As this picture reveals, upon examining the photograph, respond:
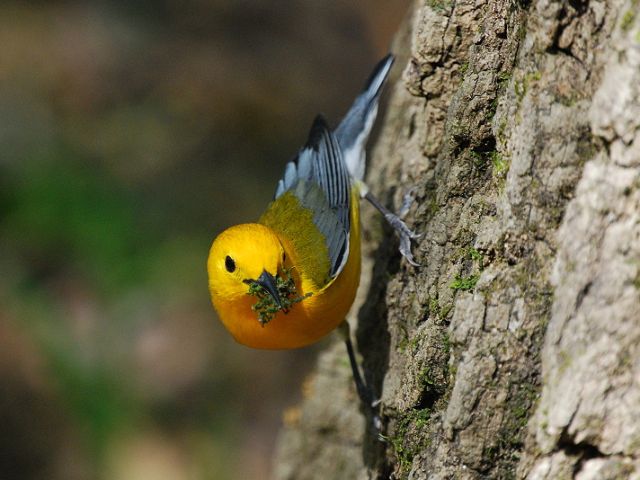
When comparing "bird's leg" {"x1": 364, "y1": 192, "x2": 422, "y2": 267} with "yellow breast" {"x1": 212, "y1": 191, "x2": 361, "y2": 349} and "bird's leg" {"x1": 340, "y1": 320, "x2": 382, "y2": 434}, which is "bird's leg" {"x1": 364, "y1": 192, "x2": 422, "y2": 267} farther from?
"bird's leg" {"x1": 340, "y1": 320, "x2": 382, "y2": 434}

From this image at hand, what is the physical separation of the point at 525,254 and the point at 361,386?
→ 1883mm

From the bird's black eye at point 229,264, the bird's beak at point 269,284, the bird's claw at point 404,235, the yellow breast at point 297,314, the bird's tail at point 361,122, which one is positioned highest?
the bird's tail at point 361,122

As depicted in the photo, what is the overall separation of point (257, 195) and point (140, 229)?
141 centimetres

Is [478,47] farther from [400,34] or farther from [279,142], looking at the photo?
[279,142]

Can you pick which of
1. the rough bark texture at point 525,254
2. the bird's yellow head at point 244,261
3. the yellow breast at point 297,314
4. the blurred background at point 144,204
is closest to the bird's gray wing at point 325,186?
the yellow breast at point 297,314

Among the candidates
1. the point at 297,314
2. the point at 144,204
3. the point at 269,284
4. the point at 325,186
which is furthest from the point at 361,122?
the point at 144,204

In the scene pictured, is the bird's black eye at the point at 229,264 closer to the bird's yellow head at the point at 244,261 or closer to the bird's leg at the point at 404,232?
the bird's yellow head at the point at 244,261

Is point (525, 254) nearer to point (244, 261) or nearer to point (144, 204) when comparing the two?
point (244, 261)

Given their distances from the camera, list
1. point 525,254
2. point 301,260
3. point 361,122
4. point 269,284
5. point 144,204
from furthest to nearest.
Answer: point 144,204
point 361,122
point 301,260
point 269,284
point 525,254

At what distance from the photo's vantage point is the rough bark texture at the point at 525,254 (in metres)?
2.33

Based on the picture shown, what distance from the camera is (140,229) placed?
289 inches

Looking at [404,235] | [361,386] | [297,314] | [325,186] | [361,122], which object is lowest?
[361,386]

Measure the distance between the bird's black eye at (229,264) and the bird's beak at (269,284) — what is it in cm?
14

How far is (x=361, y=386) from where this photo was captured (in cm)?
430
